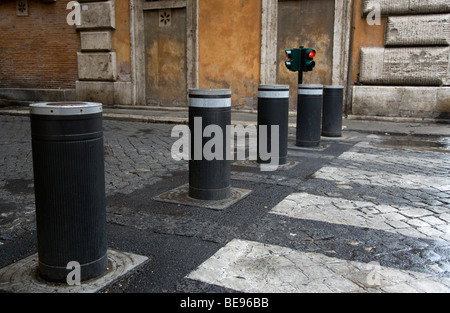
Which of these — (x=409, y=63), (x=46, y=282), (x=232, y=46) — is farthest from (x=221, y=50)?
(x=46, y=282)

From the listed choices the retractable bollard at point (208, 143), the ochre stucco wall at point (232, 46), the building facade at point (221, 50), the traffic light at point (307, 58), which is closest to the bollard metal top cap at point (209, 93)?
the retractable bollard at point (208, 143)

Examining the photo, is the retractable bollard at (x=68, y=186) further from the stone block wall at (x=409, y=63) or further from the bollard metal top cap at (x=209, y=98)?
the stone block wall at (x=409, y=63)

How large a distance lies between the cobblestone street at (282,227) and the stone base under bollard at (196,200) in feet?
0.29

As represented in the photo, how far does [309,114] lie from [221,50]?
6769mm

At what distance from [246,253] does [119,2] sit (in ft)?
42.1

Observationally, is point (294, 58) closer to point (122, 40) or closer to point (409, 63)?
point (409, 63)

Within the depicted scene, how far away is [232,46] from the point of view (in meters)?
13.1

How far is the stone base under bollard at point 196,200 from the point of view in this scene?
4.18 metres

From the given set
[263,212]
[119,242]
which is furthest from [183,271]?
[263,212]

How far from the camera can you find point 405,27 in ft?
35.6

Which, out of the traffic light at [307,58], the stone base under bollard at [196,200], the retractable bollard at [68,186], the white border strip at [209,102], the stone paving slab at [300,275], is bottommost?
the stone paving slab at [300,275]

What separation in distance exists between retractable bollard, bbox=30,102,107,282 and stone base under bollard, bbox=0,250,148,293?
0.19ft

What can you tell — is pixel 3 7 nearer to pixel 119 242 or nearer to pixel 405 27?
pixel 405 27
